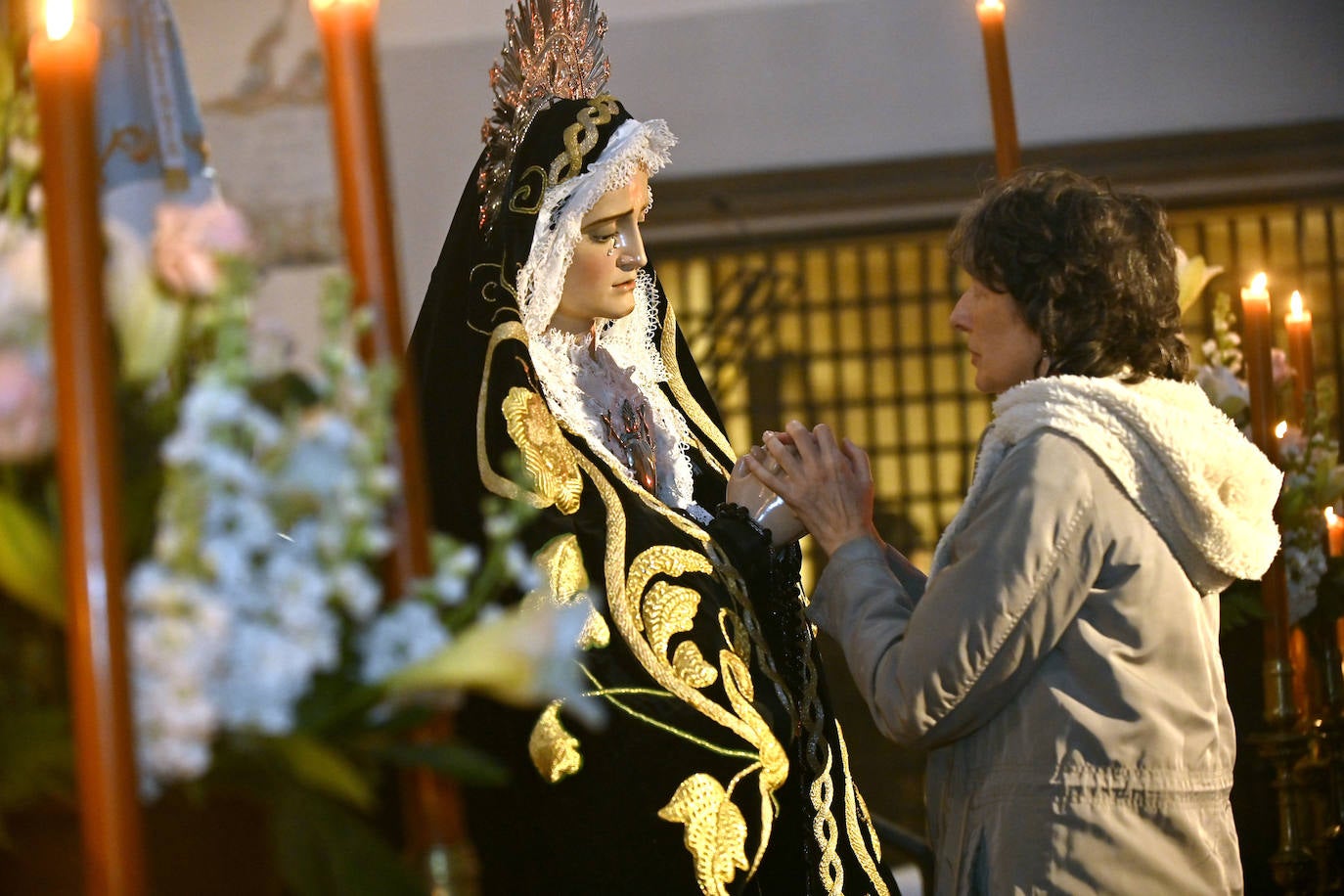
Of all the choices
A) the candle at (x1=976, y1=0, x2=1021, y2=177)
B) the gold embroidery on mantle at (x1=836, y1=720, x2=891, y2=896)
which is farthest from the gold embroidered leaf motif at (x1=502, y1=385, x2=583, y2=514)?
the candle at (x1=976, y1=0, x2=1021, y2=177)

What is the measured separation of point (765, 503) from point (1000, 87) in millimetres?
606

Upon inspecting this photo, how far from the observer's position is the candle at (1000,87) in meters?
1.95

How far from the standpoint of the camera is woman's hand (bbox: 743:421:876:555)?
6.05 ft

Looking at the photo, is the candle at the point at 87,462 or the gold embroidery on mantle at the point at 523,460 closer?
the candle at the point at 87,462

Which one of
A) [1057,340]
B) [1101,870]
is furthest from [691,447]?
[1101,870]

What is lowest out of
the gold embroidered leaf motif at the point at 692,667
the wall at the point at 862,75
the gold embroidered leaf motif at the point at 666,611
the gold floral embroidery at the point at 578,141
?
the gold embroidered leaf motif at the point at 692,667

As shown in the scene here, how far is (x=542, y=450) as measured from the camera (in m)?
1.76

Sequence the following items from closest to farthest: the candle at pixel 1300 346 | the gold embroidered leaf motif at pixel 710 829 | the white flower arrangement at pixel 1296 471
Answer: the gold embroidered leaf motif at pixel 710 829
the white flower arrangement at pixel 1296 471
the candle at pixel 1300 346

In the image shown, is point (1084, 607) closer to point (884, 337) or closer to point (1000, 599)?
point (1000, 599)

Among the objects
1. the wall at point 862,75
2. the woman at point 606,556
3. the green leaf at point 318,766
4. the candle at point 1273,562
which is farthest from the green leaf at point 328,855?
the wall at point 862,75

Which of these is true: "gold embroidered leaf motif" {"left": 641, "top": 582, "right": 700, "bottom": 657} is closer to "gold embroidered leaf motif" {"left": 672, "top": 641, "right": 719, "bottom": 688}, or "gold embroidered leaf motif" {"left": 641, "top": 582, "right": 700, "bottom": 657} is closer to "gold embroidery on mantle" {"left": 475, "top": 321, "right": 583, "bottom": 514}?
"gold embroidered leaf motif" {"left": 672, "top": 641, "right": 719, "bottom": 688}

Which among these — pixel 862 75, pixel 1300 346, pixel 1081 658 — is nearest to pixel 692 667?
pixel 1081 658

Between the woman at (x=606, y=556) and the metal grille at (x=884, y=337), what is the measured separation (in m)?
2.07

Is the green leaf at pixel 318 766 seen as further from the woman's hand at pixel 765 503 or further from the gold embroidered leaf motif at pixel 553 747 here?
the woman's hand at pixel 765 503
